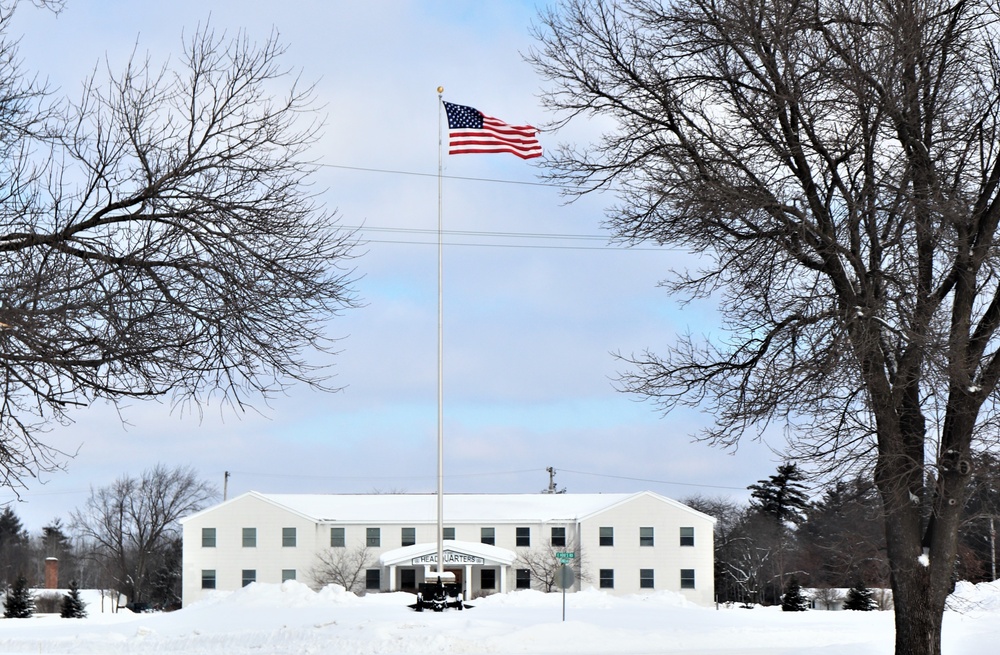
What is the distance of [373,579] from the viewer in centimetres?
6819

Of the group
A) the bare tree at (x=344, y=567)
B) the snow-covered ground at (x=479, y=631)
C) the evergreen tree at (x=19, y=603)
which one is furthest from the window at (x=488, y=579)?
the snow-covered ground at (x=479, y=631)

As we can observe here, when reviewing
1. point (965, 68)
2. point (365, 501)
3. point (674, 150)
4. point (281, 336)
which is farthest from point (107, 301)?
point (365, 501)

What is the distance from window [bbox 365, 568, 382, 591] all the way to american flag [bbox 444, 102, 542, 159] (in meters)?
42.4

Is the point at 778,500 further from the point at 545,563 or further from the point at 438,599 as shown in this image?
the point at 438,599

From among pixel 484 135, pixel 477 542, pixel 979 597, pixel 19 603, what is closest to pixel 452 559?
pixel 477 542

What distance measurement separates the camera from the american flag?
30.0m

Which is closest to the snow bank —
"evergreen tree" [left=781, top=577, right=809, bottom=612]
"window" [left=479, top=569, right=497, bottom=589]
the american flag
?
"evergreen tree" [left=781, top=577, right=809, bottom=612]

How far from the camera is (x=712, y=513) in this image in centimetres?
9575

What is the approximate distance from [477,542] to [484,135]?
144 feet

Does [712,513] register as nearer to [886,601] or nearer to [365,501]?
[365,501]

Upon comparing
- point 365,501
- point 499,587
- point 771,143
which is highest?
point 771,143

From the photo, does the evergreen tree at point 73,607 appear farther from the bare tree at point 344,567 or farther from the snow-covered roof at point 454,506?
the bare tree at point 344,567

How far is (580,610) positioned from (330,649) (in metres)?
13.2

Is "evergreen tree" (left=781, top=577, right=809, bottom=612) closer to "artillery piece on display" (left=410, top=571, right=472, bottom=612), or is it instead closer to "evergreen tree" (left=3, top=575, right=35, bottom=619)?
"artillery piece on display" (left=410, top=571, right=472, bottom=612)
